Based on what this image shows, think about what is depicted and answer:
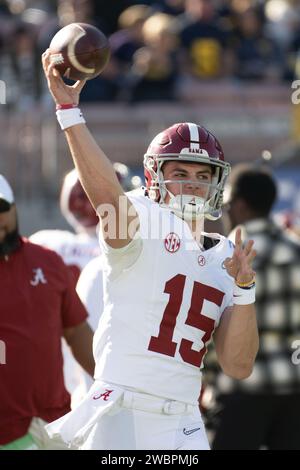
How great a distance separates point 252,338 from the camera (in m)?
4.59

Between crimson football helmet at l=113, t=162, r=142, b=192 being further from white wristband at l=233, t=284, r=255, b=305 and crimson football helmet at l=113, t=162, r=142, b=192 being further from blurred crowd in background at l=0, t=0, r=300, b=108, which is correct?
blurred crowd in background at l=0, t=0, r=300, b=108

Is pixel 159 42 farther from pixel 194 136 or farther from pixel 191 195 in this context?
pixel 191 195

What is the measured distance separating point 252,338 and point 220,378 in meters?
1.84

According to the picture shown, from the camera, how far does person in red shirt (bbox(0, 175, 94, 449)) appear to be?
5.40 meters

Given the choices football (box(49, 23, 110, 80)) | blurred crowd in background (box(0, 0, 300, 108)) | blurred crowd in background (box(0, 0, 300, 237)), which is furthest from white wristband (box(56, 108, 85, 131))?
blurred crowd in background (box(0, 0, 300, 108))

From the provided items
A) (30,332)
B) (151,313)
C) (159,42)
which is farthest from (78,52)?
(159,42)

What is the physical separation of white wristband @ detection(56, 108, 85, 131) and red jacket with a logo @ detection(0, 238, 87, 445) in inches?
51.7

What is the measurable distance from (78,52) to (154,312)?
100cm

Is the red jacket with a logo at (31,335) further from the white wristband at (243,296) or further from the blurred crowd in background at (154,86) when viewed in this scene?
the blurred crowd in background at (154,86)

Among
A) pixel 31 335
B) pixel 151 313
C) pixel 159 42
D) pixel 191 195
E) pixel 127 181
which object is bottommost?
pixel 31 335

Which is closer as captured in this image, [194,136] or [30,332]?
[194,136]

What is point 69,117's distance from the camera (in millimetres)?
4348

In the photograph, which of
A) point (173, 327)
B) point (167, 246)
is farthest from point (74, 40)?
point (173, 327)
